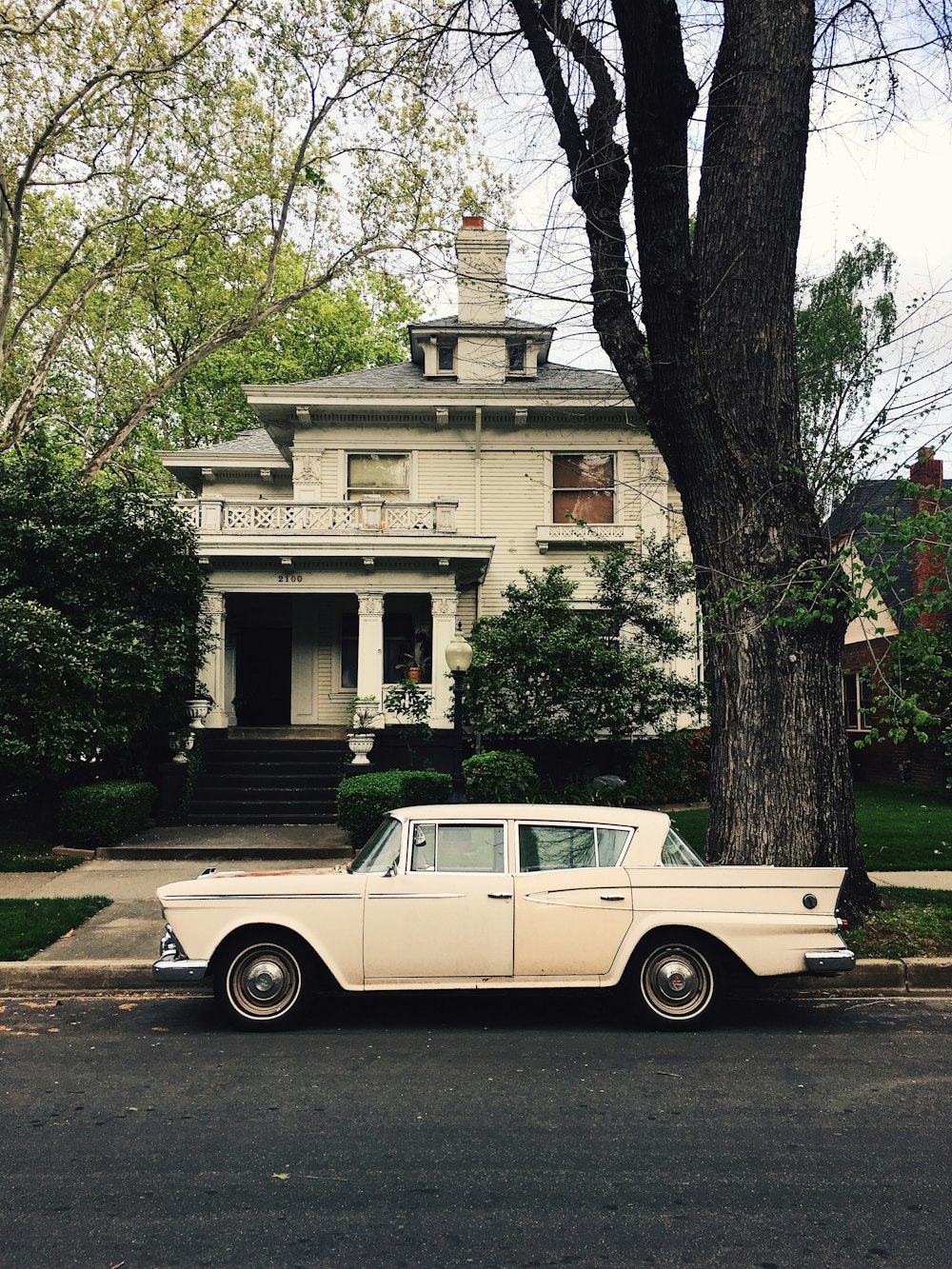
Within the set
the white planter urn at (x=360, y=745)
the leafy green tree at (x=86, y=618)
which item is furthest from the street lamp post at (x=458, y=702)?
the leafy green tree at (x=86, y=618)

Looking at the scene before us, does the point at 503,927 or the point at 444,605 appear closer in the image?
the point at 503,927

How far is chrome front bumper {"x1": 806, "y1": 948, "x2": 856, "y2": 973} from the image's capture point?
6609 millimetres

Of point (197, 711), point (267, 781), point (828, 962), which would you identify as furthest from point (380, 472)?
point (828, 962)

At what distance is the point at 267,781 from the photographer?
17188 mm

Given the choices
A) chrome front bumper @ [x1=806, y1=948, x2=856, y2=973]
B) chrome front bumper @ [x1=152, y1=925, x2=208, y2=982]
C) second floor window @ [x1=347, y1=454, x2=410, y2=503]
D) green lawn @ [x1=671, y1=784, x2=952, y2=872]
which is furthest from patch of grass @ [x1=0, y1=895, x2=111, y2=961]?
second floor window @ [x1=347, y1=454, x2=410, y2=503]

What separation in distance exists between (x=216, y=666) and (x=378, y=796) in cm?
645

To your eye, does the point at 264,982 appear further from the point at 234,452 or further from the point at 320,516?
the point at 234,452

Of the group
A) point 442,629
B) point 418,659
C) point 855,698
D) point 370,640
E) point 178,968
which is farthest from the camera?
point 855,698

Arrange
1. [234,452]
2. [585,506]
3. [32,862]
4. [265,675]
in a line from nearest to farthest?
[32,862] → [585,506] → [265,675] → [234,452]

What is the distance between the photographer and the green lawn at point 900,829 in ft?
41.9

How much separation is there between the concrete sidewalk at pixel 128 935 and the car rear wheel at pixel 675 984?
1.57 metres

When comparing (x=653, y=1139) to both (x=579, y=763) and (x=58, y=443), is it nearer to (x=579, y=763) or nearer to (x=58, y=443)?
(x=579, y=763)

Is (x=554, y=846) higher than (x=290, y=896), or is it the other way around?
(x=554, y=846)

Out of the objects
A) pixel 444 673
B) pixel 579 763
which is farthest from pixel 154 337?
pixel 579 763
